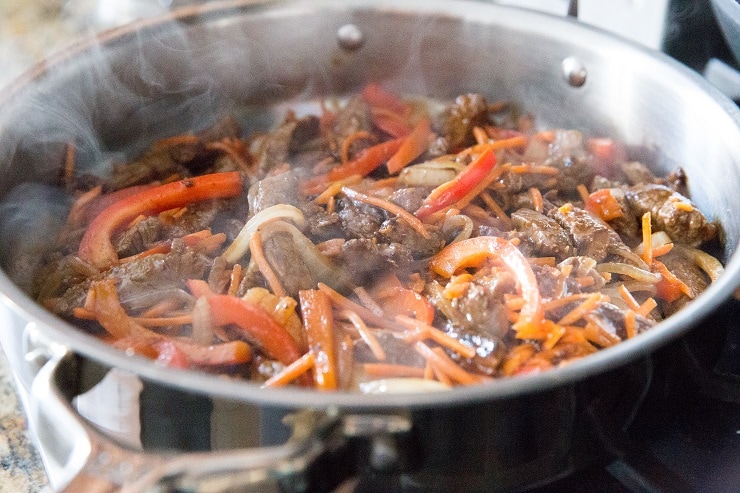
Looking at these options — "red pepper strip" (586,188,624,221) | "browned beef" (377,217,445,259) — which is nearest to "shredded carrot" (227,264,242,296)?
"browned beef" (377,217,445,259)

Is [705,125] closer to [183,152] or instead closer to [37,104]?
[183,152]

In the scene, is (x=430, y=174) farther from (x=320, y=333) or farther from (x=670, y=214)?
(x=320, y=333)

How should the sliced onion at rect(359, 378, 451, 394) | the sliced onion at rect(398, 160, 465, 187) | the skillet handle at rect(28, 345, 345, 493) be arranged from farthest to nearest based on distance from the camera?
the sliced onion at rect(398, 160, 465, 187) < the sliced onion at rect(359, 378, 451, 394) < the skillet handle at rect(28, 345, 345, 493)

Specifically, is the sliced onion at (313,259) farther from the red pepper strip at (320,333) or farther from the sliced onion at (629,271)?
the sliced onion at (629,271)

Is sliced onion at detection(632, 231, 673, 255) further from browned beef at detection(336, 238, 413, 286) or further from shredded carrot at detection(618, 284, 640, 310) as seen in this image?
browned beef at detection(336, 238, 413, 286)

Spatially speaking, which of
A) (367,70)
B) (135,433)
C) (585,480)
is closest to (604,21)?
(367,70)

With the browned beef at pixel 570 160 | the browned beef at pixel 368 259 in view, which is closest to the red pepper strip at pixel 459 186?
the browned beef at pixel 368 259
